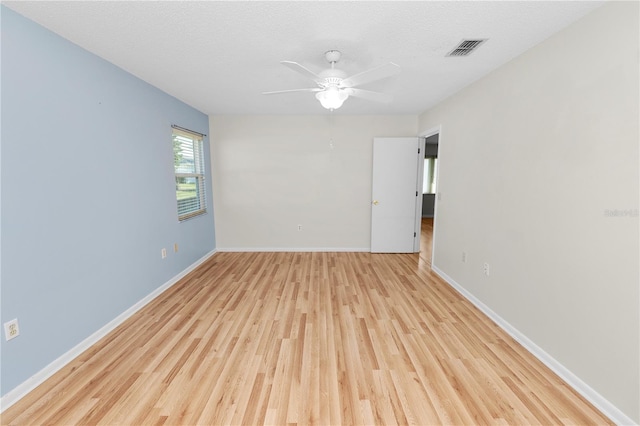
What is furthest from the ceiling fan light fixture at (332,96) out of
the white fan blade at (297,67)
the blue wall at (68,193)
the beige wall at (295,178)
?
the beige wall at (295,178)

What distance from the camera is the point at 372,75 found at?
1985mm

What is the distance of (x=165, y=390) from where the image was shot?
1700 mm

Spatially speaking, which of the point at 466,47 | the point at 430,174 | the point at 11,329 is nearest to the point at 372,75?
the point at 466,47

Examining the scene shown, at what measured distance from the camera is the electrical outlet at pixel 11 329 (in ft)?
5.18

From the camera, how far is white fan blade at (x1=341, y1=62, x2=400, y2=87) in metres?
1.85

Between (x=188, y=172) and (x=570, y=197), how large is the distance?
4343 millimetres

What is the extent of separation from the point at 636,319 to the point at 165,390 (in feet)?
9.26

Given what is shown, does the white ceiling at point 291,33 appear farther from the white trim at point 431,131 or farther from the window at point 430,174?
the window at point 430,174

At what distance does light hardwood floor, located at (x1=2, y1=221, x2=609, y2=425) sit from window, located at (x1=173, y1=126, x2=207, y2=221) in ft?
4.56

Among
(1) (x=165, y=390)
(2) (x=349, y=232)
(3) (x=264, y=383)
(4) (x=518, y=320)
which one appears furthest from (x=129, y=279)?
(4) (x=518, y=320)

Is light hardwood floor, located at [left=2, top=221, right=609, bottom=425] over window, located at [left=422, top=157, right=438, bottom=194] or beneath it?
beneath

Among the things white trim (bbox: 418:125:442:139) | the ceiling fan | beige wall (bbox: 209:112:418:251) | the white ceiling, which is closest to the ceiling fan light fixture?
the ceiling fan

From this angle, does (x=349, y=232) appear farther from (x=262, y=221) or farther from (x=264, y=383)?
(x=264, y=383)

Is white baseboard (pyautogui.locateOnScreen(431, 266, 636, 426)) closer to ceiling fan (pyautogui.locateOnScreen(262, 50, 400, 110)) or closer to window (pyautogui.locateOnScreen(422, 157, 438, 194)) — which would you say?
ceiling fan (pyautogui.locateOnScreen(262, 50, 400, 110))
